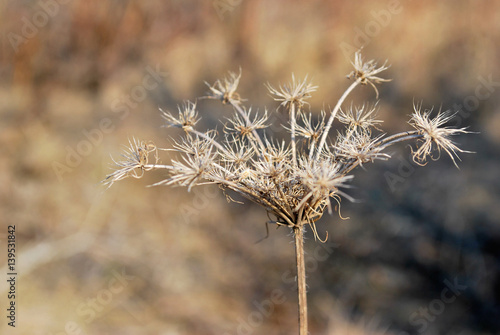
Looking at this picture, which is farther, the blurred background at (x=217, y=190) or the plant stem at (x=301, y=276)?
the blurred background at (x=217, y=190)

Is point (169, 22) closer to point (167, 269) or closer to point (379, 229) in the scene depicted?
point (167, 269)

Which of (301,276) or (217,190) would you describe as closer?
(301,276)

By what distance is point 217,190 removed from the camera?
124 inches

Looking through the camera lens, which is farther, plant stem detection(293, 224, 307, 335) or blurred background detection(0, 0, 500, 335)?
blurred background detection(0, 0, 500, 335)

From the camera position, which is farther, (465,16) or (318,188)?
(465,16)

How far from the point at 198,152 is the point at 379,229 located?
7.93 feet

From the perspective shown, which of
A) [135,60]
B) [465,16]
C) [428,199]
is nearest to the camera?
[428,199]

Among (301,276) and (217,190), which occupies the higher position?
(217,190)

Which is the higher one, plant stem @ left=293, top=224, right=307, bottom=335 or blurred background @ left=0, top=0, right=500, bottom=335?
blurred background @ left=0, top=0, right=500, bottom=335

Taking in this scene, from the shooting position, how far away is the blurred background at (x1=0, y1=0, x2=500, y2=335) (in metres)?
2.79

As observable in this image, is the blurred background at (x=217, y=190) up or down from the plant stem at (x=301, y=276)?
up

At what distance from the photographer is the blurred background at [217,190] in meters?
2.79

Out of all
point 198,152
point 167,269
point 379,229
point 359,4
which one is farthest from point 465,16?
point 198,152

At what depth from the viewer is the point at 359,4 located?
3.34 metres
